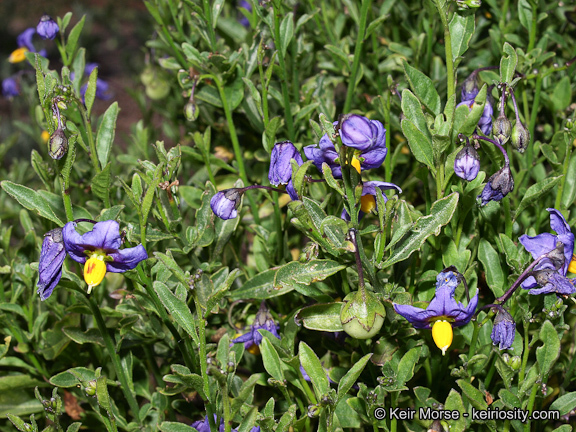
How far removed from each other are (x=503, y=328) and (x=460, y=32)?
0.53m

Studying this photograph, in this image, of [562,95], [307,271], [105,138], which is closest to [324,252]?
[307,271]

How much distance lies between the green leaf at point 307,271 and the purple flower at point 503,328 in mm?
264

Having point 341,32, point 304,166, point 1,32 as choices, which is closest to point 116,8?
point 1,32

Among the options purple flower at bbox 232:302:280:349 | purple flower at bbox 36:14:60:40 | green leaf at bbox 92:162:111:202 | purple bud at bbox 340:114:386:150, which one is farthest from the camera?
purple flower at bbox 36:14:60:40

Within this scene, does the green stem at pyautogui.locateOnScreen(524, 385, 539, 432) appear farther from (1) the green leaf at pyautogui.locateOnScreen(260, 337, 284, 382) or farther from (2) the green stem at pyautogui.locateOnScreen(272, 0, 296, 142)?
(2) the green stem at pyautogui.locateOnScreen(272, 0, 296, 142)

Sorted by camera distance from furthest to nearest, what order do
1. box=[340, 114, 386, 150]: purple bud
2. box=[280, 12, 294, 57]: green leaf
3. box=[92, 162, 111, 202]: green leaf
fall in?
box=[280, 12, 294, 57]: green leaf, box=[92, 162, 111, 202]: green leaf, box=[340, 114, 386, 150]: purple bud

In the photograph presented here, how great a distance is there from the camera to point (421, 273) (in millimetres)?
1155

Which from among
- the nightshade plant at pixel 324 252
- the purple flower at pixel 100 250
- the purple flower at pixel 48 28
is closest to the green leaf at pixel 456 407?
the nightshade plant at pixel 324 252

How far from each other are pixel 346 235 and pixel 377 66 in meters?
0.73

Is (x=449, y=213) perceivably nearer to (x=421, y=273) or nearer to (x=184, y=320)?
(x=421, y=273)

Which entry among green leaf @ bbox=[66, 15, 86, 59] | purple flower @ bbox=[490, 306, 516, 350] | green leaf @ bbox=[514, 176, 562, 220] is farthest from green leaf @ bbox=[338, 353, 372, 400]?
green leaf @ bbox=[66, 15, 86, 59]

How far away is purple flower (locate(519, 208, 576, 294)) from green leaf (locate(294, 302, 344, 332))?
321 millimetres

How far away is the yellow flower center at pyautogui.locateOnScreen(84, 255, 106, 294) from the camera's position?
1.00m

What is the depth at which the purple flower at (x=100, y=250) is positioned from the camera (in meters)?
0.98
